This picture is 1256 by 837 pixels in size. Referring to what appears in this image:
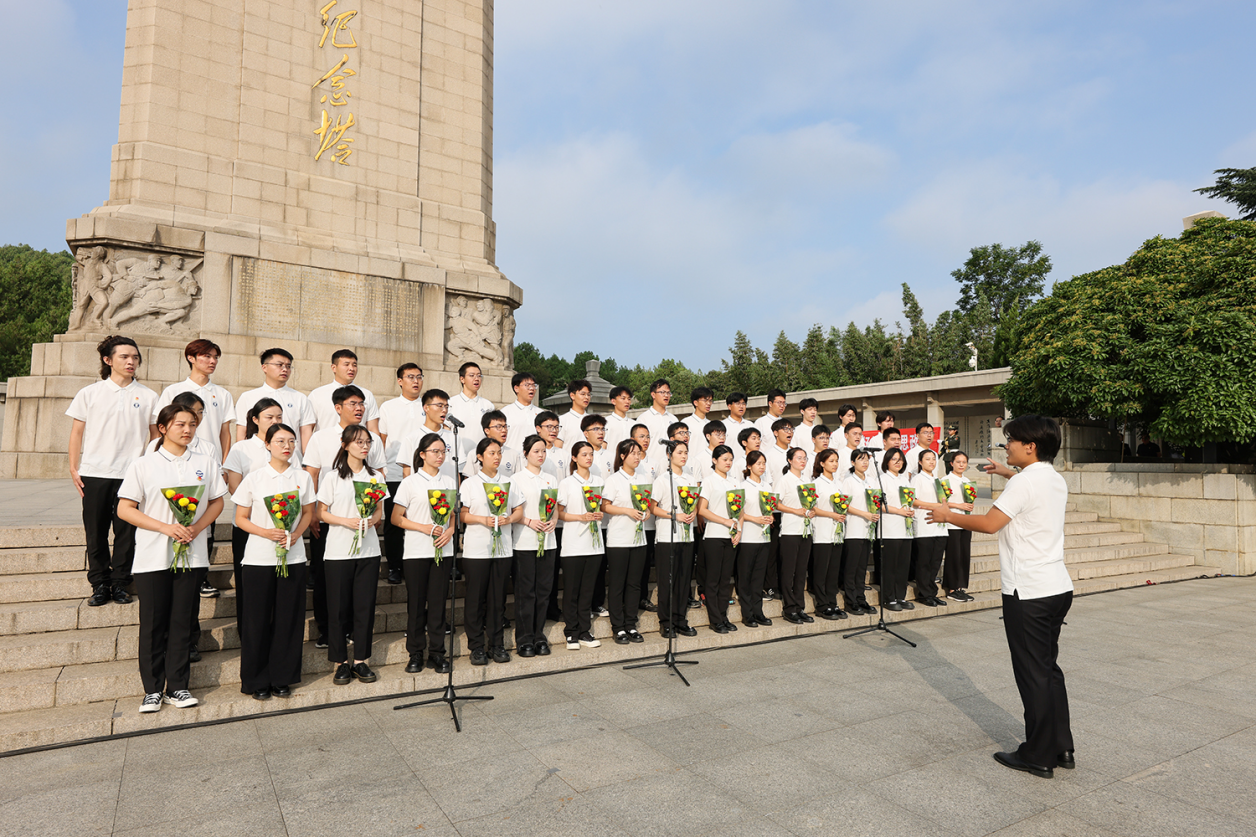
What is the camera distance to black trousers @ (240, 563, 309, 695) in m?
4.59

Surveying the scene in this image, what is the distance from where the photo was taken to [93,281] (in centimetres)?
Answer: 1013

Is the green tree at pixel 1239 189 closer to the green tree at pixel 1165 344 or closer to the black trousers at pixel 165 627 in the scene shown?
the green tree at pixel 1165 344

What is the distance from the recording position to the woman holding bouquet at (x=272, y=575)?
4602mm

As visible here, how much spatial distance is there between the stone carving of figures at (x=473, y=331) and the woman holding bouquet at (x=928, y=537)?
7.98m

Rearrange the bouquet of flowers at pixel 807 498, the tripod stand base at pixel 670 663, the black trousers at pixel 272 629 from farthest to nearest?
the bouquet of flowers at pixel 807 498
the tripod stand base at pixel 670 663
the black trousers at pixel 272 629

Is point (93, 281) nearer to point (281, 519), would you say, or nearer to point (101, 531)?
point (101, 531)

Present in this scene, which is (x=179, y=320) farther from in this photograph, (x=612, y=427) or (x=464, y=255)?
(x=612, y=427)

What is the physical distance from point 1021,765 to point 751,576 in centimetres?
319

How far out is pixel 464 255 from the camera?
13.5 m

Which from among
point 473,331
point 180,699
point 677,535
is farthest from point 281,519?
point 473,331

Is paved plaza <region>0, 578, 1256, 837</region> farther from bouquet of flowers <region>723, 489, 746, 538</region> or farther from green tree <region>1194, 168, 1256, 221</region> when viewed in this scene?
green tree <region>1194, 168, 1256, 221</region>

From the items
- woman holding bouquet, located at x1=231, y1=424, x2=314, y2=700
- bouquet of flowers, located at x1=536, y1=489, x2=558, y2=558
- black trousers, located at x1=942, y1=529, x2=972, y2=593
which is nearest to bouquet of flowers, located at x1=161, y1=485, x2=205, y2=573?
woman holding bouquet, located at x1=231, y1=424, x2=314, y2=700

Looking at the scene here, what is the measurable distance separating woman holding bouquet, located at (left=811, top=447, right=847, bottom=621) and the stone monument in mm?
6921

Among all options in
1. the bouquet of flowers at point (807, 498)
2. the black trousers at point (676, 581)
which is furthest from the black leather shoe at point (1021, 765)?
the bouquet of flowers at point (807, 498)
